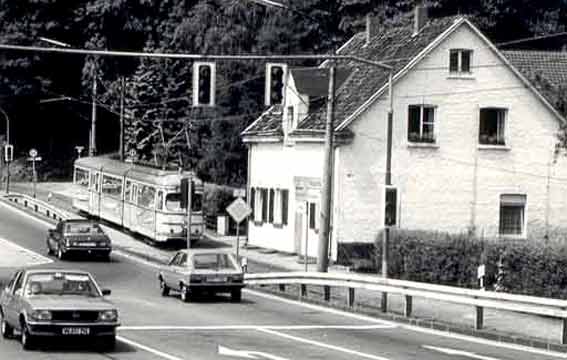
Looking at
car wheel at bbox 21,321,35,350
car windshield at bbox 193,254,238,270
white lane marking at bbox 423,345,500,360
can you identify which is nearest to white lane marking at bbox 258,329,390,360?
white lane marking at bbox 423,345,500,360

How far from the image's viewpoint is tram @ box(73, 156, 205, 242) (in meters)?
59.1

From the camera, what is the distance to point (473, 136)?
5712 cm

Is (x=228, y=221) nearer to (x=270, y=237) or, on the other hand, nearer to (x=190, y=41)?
(x=270, y=237)

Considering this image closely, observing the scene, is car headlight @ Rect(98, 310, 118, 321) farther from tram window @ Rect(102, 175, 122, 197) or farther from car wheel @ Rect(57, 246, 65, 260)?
tram window @ Rect(102, 175, 122, 197)

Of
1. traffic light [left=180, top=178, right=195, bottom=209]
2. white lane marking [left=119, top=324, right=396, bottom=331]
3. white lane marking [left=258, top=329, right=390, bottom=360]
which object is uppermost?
traffic light [left=180, top=178, right=195, bottom=209]

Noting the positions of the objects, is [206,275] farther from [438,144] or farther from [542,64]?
[542,64]

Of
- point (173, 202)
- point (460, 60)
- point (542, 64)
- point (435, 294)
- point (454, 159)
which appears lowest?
point (435, 294)

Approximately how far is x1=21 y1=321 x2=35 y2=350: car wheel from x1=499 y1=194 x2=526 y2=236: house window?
35525 mm

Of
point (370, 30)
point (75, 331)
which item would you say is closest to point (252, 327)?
point (75, 331)

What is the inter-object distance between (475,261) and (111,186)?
2907 cm

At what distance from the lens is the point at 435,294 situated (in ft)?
104

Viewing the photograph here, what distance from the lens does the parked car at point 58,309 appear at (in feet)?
78.7

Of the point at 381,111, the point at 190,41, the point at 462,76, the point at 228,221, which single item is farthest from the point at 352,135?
the point at 190,41

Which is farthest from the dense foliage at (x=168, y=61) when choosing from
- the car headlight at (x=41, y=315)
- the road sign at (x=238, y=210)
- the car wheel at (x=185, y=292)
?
the car headlight at (x=41, y=315)
